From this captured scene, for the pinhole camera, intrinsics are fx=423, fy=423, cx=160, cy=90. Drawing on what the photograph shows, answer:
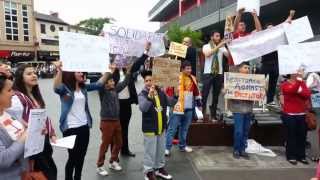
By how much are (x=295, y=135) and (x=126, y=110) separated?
118 inches

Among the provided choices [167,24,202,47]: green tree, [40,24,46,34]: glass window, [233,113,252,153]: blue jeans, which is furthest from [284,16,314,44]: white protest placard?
[40,24,46,34]: glass window

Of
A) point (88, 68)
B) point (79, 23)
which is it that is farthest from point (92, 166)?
point (79, 23)

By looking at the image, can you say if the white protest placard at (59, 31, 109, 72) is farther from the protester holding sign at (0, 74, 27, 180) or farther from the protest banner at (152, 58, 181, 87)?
the protester holding sign at (0, 74, 27, 180)

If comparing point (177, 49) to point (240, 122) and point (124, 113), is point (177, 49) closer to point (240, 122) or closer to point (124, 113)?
point (124, 113)

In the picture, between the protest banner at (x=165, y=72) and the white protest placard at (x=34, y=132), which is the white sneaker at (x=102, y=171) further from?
the white protest placard at (x=34, y=132)

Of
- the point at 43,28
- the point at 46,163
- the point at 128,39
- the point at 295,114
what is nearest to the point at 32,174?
the point at 46,163

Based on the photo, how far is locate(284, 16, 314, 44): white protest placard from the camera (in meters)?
7.59

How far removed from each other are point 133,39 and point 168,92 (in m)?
1.47

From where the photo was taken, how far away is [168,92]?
311 inches

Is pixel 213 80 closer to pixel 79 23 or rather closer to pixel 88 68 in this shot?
pixel 88 68

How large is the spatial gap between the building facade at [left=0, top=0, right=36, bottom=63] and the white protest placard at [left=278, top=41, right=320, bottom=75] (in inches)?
2649

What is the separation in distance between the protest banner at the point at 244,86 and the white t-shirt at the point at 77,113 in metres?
3.18

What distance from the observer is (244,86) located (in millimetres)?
7652

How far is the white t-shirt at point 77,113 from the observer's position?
531cm
